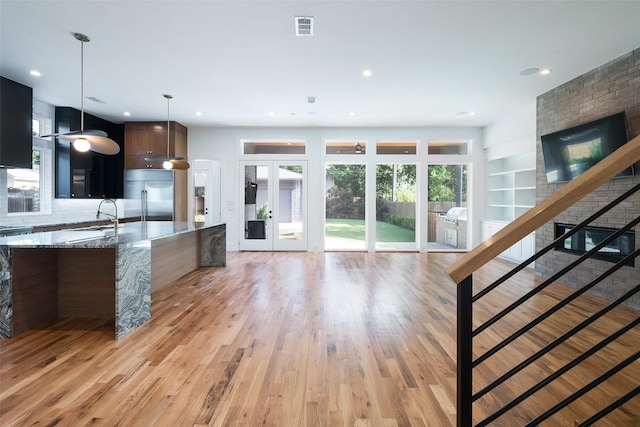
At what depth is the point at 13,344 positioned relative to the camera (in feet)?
8.76

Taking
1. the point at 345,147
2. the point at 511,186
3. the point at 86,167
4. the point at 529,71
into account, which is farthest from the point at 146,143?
the point at 511,186

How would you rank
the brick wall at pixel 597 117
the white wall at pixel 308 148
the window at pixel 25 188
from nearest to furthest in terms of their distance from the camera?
the brick wall at pixel 597 117 < the window at pixel 25 188 < the white wall at pixel 308 148

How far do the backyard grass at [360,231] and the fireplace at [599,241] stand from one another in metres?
3.25

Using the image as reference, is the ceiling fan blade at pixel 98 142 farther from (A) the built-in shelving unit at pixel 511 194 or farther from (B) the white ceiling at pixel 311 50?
(A) the built-in shelving unit at pixel 511 194

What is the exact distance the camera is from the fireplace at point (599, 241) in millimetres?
3870

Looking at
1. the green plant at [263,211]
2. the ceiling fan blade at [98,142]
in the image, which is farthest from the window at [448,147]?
the ceiling fan blade at [98,142]

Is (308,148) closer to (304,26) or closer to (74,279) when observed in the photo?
(304,26)

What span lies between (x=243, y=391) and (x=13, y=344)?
84.0 inches

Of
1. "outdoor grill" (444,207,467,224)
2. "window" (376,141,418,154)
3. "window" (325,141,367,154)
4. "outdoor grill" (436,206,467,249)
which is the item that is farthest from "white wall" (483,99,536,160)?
"window" (325,141,367,154)

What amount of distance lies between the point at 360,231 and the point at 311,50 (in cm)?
476

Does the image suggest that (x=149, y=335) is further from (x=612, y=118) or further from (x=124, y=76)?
(x=612, y=118)

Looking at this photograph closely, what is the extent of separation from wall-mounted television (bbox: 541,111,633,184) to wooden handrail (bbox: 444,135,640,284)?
12.3 feet

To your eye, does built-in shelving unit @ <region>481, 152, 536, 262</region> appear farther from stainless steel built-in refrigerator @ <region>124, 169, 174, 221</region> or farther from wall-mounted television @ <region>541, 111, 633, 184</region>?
stainless steel built-in refrigerator @ <region>124, 169, 174, 221</region>

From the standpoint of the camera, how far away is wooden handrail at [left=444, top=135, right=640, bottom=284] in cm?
92
